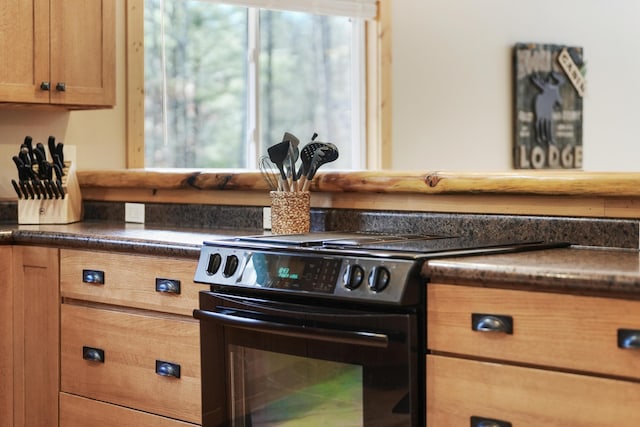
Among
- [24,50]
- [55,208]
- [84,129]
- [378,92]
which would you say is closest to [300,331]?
[55,208]

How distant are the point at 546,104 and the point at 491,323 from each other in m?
3.85

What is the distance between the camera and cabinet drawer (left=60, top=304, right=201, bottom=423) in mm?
2633

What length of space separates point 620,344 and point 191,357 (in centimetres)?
127

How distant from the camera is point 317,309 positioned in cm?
215

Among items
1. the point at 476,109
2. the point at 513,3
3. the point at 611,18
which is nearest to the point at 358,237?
the point at 476,109

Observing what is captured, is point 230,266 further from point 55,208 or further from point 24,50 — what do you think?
point 24,50

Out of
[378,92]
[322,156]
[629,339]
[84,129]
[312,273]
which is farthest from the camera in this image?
[378,92]

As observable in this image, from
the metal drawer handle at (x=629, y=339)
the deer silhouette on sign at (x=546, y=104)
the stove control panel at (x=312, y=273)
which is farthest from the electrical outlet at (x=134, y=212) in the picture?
the deer silhouette on sign at (x=546, y=104)

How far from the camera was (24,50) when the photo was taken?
3.50 meters

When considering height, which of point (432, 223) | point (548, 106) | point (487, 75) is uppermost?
point (487, 75)

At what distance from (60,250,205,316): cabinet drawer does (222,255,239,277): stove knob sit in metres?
0.22

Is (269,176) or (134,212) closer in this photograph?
(269,176)

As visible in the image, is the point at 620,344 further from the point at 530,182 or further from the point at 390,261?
the point at 530,182

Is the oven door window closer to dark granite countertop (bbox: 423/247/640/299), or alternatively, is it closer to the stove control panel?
the stove control panel
